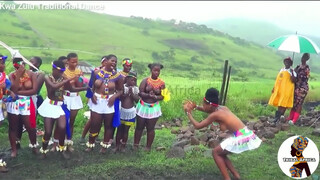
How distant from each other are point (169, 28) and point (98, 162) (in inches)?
1344

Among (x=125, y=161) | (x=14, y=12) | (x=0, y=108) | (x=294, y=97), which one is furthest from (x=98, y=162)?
(x=14, y=12)

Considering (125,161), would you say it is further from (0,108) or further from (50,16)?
(50,16)

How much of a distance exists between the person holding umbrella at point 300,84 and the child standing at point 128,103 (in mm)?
5173

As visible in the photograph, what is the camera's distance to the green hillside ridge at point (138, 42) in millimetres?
21188

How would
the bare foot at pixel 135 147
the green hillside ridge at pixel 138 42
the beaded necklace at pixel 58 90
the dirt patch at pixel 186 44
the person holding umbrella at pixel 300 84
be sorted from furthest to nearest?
1. the dirt patch at pixel 186 44
2. the green hillside ridge at pixel 138 42
3. the person holding umbrella at pixel 300 84
4. the bare foot at pixel 135 147
5. the beaded necklace at pixel 58 90

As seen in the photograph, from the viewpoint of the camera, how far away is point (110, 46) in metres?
26.3

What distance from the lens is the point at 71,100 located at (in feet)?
21.7

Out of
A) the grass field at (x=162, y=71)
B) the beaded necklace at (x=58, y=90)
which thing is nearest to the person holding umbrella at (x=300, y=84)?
the grass field at (x=162, y=71)

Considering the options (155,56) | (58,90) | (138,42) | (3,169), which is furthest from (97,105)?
(138,42)

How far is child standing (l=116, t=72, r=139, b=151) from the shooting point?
22.0 feet

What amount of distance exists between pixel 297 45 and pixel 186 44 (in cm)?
2576

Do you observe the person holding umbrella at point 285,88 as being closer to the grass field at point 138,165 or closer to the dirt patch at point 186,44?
the grass field at point 138,165

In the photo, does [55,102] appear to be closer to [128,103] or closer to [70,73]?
[70,73]

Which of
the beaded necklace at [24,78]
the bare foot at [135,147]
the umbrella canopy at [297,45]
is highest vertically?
the umbrella canopy at [297,45]
